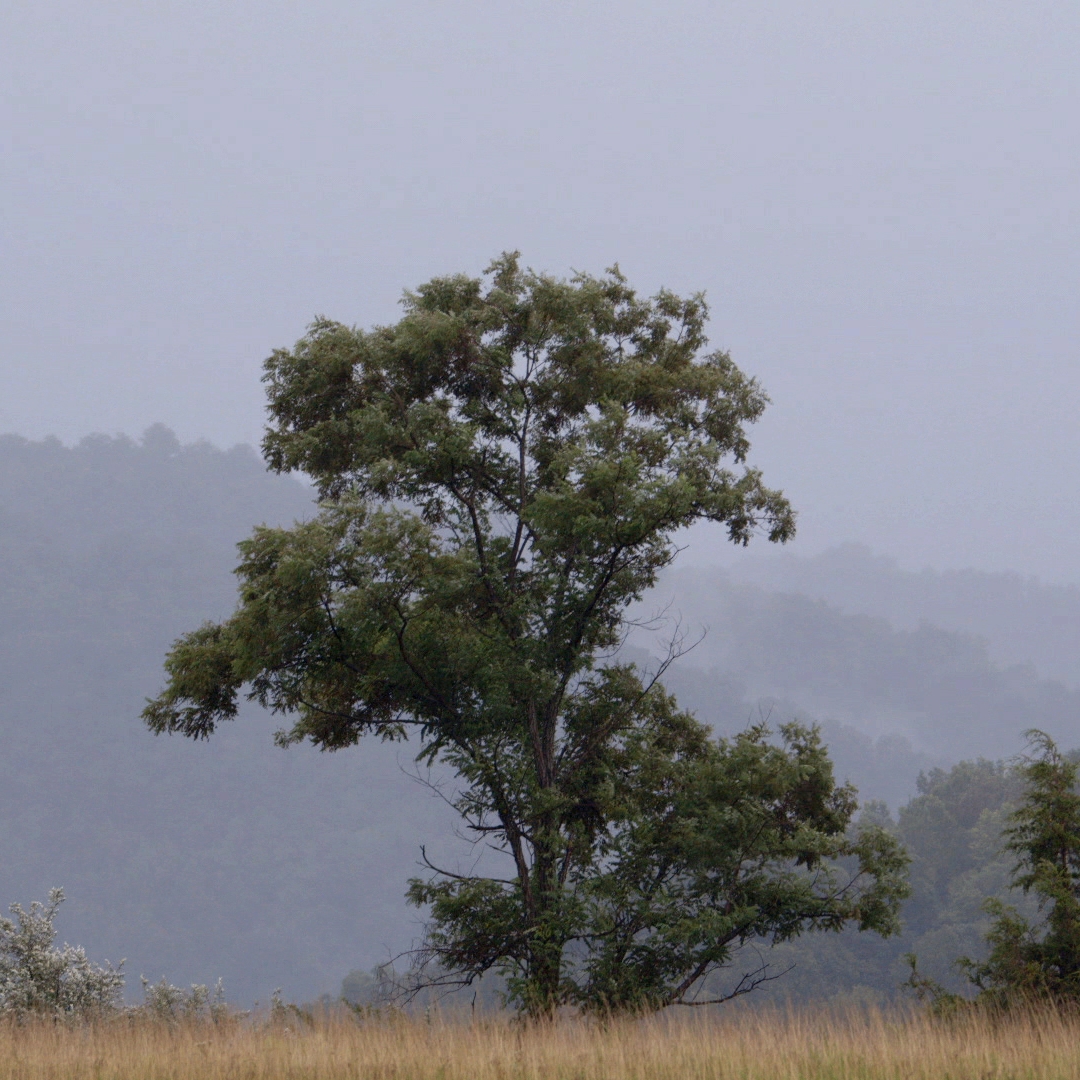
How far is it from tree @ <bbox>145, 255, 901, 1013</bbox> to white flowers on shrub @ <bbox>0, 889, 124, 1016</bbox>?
368 centimetres

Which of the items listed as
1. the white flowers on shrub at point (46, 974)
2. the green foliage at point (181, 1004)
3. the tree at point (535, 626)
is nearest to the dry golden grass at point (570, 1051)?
the green foliage at point (181, 1004)

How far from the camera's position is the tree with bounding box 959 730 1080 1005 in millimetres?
14805

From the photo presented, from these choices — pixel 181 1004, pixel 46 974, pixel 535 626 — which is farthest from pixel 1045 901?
pixel 46 974

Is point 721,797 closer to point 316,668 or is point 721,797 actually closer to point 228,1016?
point 316,668

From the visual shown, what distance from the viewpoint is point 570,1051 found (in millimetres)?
9898

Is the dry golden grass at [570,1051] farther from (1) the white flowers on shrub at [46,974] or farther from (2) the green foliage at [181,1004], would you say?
(1) the white flowers on shrub at [46,974]

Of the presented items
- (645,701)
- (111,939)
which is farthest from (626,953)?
(111,939)

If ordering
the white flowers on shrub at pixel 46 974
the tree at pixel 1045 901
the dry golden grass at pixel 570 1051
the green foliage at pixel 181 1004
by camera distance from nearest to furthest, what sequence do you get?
the dry golden grass at pixel 570 1051, the green foliage at pixel 181 1004, the tree at pixel 1045 901, the white flowers on shrub at pixel 46 974

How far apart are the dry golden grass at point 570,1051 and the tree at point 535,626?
126 inches

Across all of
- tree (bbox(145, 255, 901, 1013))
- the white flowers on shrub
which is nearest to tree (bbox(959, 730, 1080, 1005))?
tree (bbox(145, 255, 901, 1013))

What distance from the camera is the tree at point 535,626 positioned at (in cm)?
1509

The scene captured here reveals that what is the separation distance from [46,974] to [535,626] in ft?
28.2

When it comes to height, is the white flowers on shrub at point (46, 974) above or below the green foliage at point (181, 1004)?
above

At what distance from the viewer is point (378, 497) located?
17.8 meters
